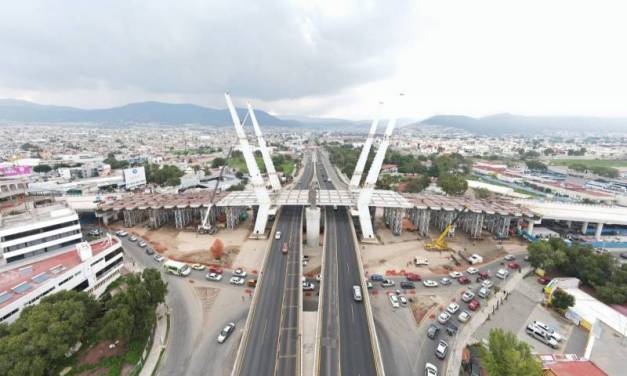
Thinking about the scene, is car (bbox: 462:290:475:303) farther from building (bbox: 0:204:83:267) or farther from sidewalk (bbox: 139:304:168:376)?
building (bbox: 0:204:83:267)

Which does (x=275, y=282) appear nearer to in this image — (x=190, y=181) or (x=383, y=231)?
(x=383, y=231)

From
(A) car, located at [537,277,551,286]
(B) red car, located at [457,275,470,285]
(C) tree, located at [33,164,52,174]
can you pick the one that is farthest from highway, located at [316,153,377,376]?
(C) tree, located at [33,164,52,174]

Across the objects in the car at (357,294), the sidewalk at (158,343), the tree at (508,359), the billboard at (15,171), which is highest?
the billboard at (15,171)

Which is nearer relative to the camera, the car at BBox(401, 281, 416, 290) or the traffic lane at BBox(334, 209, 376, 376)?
the traffic lane at BBox(334, 209, 376, 376)

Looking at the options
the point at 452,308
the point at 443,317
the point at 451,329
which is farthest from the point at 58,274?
the point at 452,308

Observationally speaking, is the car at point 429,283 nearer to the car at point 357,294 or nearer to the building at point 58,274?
the car at point 357,294

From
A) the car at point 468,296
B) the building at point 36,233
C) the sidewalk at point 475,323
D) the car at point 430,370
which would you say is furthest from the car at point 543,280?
the building at point 36,233
